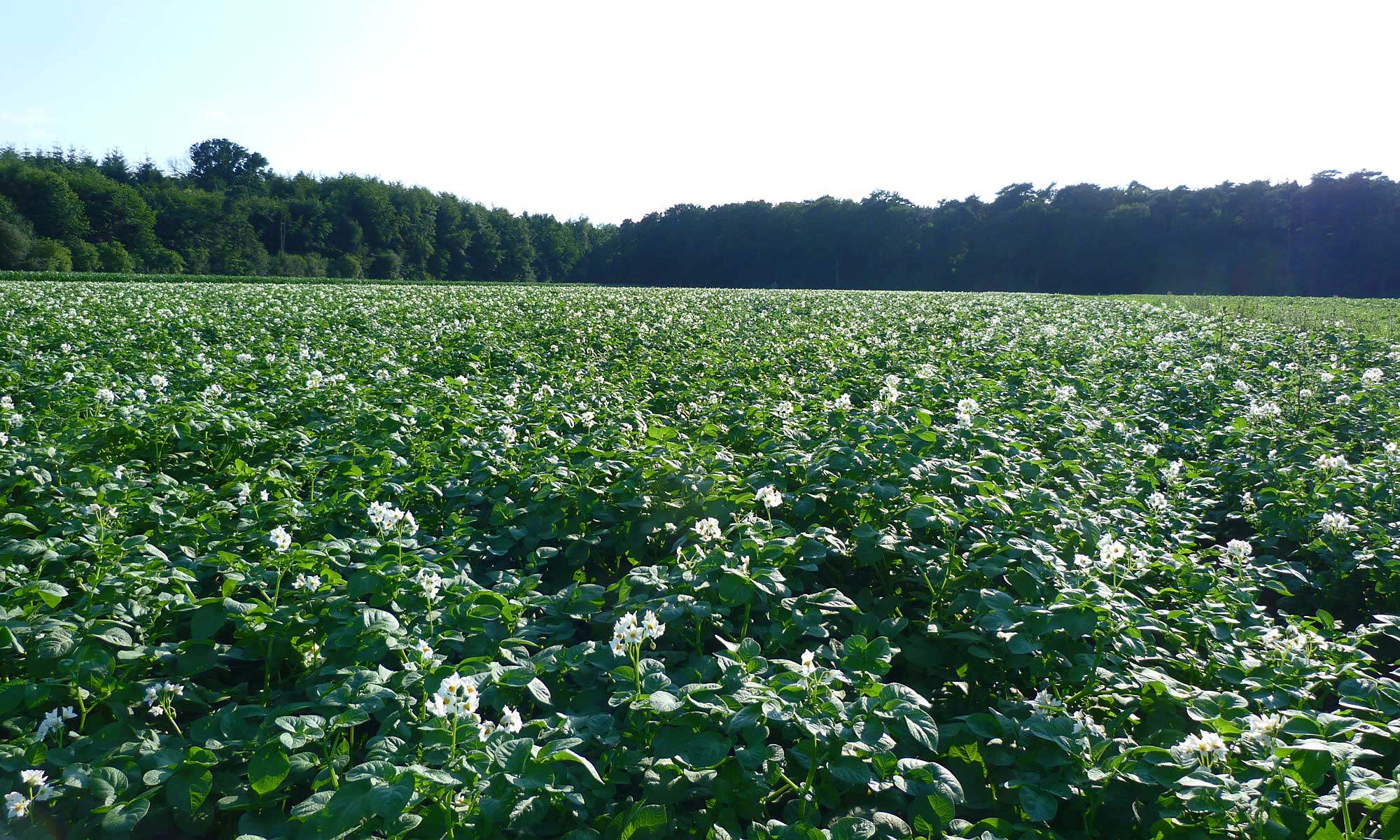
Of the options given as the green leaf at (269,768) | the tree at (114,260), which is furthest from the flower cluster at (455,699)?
the tree at (114,260)

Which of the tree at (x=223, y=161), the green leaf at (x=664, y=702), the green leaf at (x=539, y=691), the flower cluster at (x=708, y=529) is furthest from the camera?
the tree at (x=223, y=161)

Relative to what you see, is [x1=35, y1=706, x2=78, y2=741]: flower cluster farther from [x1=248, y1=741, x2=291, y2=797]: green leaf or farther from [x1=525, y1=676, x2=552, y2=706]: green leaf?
[x1=525, y1=676, x2=552, y2=706]: green leaf

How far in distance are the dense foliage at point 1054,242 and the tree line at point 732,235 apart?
15cm

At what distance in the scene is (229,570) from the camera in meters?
3.21

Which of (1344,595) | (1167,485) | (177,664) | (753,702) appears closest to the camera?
(753,702)

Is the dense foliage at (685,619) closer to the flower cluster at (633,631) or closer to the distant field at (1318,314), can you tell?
the flower cluster at (633,631)


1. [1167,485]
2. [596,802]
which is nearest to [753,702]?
[596,802]

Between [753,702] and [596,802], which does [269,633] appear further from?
[753,702]

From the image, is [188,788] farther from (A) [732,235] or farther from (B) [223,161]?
(B) [223,161]

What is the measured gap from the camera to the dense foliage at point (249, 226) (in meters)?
57.0

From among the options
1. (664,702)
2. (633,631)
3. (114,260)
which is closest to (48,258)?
(114,260)

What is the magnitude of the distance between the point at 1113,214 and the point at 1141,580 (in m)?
76.4

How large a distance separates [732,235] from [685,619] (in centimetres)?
8552

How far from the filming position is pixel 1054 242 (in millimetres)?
69750
